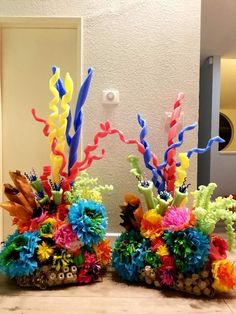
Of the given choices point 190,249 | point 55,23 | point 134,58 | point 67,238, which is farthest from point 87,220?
point 55,23

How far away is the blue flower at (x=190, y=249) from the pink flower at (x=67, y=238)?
19.2 inches

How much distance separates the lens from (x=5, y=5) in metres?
1.85

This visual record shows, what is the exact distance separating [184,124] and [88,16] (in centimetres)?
93

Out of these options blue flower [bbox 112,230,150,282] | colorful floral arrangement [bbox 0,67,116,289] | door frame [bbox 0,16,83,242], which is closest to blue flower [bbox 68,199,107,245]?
colorful floral arrangement [bbox 0,67,116,289]

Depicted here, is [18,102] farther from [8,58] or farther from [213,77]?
[213,77]

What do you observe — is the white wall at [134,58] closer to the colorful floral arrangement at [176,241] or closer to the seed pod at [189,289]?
the colorful floral arrangement at [176,241]

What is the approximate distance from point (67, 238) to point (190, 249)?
599 mm

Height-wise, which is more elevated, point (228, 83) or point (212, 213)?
point (228, 83)

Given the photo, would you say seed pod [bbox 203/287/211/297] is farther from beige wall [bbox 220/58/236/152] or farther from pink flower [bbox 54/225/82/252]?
beige wall [bbox 220/58/236/152]

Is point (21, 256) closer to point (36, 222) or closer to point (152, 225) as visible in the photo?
point (36, 222)

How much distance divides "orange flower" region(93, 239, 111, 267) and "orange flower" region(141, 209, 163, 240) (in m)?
0.23

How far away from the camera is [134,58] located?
6.13 ft

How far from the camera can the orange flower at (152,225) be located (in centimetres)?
149

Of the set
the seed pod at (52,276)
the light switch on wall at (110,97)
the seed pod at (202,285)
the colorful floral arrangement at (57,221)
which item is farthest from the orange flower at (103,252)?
the light switch on wall at (110,97)
